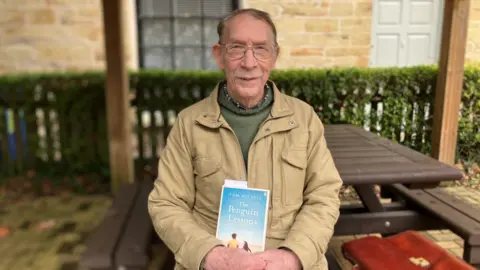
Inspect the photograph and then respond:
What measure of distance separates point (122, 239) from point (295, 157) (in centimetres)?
87

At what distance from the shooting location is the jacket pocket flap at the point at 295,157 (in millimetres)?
1732

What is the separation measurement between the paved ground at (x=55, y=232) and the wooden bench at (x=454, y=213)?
2.49 ft

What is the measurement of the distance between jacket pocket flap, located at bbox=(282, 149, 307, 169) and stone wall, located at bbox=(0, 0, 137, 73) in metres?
4.63

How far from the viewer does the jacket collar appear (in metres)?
1.75

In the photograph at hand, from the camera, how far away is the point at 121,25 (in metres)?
4.04

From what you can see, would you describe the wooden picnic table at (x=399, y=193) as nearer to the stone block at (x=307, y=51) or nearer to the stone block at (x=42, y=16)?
the stone block at (x=307, y=51)

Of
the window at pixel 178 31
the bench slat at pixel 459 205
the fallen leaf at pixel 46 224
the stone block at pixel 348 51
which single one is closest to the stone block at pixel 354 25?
the stone block at pixel 348 51

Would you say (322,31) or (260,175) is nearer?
(260,175)

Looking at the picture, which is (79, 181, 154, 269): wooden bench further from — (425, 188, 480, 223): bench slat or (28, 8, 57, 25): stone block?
(28, 8, 57, 25): stone block

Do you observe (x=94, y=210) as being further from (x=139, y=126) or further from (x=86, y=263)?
(x=86, y=263)

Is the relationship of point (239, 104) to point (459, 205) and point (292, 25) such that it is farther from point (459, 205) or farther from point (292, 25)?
point (292, 25)

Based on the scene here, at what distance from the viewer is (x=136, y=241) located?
6.29 ft

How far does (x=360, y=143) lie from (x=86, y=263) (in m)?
2.11

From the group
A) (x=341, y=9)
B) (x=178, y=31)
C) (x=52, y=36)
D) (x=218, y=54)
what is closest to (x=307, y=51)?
(x=341, y=9)
